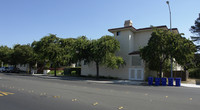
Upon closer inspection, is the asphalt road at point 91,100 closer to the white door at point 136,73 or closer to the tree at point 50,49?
the white door at point 136,73

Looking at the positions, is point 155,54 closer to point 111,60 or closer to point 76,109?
point 111,60

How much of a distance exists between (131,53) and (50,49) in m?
13.9

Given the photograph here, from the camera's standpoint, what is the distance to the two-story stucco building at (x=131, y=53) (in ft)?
77.2

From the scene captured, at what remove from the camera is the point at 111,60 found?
2164cm

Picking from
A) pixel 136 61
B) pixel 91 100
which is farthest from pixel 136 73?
pixel 91 100

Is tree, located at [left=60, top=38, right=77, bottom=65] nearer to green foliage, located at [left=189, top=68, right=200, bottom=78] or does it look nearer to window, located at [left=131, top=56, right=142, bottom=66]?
window, located at [left=131, top=56, right=142, bottom=66]

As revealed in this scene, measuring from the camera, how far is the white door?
910 inches

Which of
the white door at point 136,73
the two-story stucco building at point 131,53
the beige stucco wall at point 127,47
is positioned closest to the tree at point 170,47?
the white door at point 136,73

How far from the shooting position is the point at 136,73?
23.6 m

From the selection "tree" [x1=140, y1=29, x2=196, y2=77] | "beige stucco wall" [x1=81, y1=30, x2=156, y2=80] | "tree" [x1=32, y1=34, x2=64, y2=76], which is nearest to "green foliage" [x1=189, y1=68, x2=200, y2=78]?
"beige stucco wall" [x1=81, y1=30, x2=156, y2=80]

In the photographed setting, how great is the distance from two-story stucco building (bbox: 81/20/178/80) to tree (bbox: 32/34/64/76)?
23.6ft

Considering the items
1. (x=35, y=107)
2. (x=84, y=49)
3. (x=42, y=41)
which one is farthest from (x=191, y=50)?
(x=42, y=41)

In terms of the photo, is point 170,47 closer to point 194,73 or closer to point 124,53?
point 124,53

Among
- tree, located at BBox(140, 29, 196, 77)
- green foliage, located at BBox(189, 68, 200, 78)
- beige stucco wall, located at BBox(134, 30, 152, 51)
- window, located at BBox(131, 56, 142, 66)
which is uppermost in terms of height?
beige stucco wall, located at BBox(134, 30, 152, 51)
